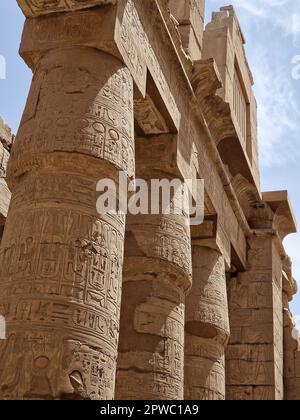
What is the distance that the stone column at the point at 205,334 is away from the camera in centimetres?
923

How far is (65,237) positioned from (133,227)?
→ 2.70 m

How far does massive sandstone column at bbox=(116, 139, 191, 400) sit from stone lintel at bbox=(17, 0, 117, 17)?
2.49m

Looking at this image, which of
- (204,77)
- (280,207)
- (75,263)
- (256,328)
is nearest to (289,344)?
(256,328)

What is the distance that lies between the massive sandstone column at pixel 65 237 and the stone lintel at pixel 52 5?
522 mm

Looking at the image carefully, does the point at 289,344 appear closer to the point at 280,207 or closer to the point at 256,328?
the point at 256,328

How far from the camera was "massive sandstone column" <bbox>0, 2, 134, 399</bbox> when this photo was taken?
4.85 meters

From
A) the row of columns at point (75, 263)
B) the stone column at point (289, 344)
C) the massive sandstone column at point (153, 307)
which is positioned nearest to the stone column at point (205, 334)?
the massive sandstone column at point (153, 307)

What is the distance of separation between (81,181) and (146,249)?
2.32m

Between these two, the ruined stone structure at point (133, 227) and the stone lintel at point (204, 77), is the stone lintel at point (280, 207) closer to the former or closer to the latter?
the ruined stone structure at point (133, 227)

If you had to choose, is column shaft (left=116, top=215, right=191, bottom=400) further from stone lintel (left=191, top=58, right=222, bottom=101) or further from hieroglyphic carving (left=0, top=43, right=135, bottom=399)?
stone lintel (left=191, top=58, right=222, bottom=101)

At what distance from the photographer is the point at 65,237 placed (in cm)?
529

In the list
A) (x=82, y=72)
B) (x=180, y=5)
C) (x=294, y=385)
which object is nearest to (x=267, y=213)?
(x=294, y=385)

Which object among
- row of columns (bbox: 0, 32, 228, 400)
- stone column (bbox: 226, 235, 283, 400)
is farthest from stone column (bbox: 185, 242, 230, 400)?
stone column (bbox: 226, 235, 283, 400)
